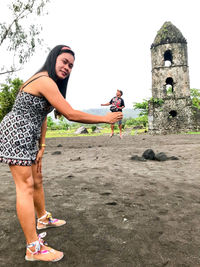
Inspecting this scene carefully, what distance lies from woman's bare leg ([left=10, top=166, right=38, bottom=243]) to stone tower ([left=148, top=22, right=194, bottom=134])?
22.0m

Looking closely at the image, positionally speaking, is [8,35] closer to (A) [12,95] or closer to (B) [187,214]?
(A) [12,95]

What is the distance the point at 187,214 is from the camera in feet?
8.39

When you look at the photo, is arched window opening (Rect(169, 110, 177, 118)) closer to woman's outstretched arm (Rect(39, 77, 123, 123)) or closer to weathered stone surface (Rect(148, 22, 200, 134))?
weathered stone surface (Rect(148, 22, 200, 134))

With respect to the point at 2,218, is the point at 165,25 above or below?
above

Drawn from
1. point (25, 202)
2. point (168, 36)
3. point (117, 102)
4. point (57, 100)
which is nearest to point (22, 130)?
point (57, 100)

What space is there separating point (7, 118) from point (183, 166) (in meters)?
4.74

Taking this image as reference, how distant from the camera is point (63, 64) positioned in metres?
1.96

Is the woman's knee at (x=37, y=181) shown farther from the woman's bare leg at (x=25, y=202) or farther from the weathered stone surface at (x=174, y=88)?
the weathered stone surface at (x=174, y=88)

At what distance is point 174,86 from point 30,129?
23.2 m

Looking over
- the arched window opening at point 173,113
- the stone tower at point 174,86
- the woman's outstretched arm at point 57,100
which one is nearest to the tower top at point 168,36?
the stone tower at point 174,86

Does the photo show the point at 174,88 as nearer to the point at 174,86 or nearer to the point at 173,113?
the point at 174,86

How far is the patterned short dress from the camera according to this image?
5.72 ft

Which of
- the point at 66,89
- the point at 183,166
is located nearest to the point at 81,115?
the point at 66,89

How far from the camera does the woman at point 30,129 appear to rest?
5.67 ft
